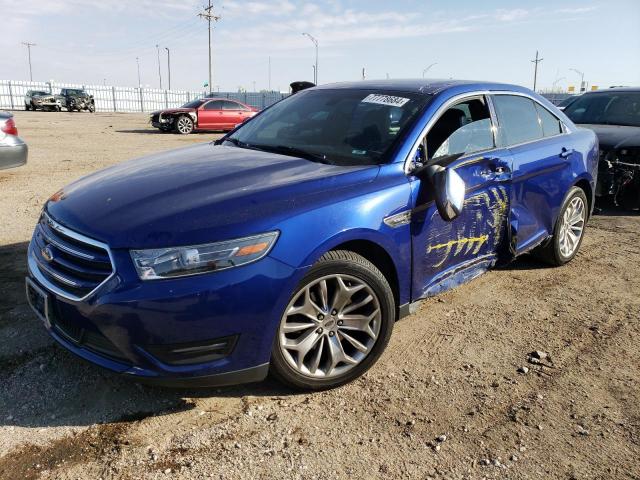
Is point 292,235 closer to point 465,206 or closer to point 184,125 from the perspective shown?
point 465,206

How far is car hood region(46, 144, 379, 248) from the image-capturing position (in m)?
2.43

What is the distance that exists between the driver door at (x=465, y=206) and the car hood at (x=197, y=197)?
1.66 ft

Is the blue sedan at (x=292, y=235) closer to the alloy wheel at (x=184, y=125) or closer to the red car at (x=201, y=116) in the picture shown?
the red car at (x=201, y=116)

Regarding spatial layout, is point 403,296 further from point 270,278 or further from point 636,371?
point 636,371

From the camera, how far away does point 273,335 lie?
2541 mm

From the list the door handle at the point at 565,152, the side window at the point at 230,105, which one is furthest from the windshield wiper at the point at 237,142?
the side window at the point at 230,105

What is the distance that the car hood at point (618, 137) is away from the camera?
6816 millimetres

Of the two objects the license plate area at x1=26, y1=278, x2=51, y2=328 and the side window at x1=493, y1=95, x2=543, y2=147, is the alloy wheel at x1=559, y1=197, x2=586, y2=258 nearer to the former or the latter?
the side window at x1=493, y1=95, x2=543, y2=147

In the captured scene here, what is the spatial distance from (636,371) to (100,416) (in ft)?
10.00

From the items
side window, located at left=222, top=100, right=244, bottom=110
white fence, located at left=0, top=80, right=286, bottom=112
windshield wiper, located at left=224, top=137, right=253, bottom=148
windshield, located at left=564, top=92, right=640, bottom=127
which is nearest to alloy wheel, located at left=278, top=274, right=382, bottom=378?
windshield wiper, located at left=224, top=137, right=253, bottom=148

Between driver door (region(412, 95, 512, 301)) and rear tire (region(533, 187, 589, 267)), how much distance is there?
110cm

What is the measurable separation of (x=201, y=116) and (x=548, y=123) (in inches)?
719

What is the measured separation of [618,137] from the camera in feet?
23.0

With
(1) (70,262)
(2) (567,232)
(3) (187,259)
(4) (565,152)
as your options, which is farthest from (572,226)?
(1) (70,262)
